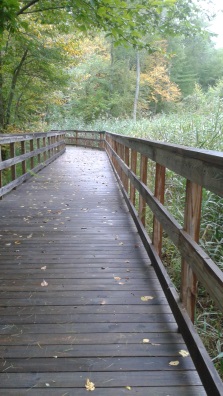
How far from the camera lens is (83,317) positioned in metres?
2.53

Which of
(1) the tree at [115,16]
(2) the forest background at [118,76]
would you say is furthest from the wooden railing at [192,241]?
(1) the tree at [115,16]

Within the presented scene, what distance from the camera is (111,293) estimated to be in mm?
2906

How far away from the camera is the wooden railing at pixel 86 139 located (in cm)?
2054

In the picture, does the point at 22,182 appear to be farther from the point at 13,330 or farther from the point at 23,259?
the point at 13,330

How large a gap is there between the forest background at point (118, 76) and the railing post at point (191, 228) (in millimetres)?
345

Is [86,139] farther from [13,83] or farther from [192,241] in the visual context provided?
[192,241]

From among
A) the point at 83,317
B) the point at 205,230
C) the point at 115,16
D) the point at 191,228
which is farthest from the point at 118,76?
the point at 191,228

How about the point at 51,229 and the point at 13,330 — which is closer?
the point at 13,330

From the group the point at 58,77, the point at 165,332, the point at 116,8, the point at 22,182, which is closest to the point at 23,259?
the point at 165,332

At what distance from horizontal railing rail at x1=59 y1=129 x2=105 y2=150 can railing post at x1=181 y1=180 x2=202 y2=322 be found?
59.0 ft

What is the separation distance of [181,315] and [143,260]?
140 cm

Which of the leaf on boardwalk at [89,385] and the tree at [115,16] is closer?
the leaf on boardwalk at [89,385]

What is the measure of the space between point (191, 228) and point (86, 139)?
848 inches

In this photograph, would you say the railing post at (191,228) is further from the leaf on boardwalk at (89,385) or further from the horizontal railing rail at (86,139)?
the horizontal railing rail at (86,139)
